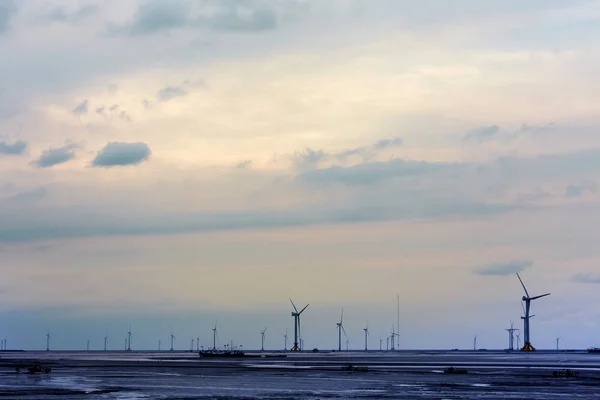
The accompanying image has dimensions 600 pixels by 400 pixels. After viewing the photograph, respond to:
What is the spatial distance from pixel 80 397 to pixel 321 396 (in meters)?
27.5

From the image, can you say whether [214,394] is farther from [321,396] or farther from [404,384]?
[404,384]

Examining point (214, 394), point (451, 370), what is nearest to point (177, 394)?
point (214, 394)

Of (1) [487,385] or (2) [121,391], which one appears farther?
(1) [487,385]

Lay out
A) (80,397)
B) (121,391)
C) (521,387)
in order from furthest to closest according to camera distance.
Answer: (521,387), (121,391), (80,397)

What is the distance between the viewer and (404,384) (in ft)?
440

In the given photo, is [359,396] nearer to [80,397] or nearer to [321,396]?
[321,396]

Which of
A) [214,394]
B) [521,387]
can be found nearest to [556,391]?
[521,387]

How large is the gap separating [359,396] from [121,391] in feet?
Answer: 102

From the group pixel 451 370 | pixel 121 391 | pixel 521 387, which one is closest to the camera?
pixel 121 391

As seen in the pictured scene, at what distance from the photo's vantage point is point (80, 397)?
331 feet

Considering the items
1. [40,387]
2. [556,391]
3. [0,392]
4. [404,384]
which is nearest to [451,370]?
[404,384]

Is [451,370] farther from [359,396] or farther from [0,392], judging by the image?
[0,392]

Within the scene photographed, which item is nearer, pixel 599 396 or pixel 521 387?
pixel 599 396

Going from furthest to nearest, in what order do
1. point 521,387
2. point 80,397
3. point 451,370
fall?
1. point 451,370
2. point 521,387
3. point 80,397
